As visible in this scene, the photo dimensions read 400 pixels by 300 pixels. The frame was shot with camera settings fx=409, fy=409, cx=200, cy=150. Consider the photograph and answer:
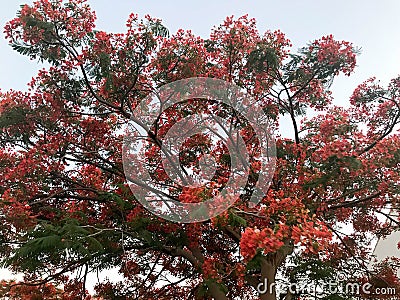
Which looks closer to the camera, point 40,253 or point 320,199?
point 40,253

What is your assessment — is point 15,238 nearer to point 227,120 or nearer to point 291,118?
point 227,120

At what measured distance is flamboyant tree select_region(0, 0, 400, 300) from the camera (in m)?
5.46

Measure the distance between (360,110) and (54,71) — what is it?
5120 mm

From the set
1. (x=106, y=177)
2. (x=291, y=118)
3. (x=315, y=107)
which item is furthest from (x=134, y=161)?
(x=315, y=107)

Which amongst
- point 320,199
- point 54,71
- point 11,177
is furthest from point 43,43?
point 320,199

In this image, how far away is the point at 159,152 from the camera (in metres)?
7.03

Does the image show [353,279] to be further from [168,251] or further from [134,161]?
[134,161]

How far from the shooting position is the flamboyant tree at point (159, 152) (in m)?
Result: 5.46

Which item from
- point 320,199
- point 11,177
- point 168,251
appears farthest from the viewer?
point 168,251

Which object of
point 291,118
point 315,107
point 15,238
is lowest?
point 15,238

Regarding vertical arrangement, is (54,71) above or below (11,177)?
above

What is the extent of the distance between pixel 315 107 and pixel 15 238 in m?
5.39

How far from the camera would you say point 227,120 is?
693 cm

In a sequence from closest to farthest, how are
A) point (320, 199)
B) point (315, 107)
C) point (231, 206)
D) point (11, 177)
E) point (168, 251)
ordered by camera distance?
point (231, 206)
point (11, 177)
point (320, 199)
point (168, 251)
point (315, 107)
